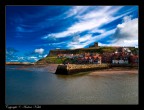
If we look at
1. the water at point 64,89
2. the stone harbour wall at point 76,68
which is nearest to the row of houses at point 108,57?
the stone harbour wall at point 76,68

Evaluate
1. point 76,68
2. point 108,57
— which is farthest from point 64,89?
point 108,57

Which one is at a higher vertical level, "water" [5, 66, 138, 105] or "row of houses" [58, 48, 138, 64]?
"row of houses" [58, 48, 138, 64]

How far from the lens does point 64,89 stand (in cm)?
414

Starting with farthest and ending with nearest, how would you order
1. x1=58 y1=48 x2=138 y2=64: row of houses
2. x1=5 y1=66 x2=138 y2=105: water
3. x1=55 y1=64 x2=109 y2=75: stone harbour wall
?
x1=55 y1=64 x2=109 y2=75: stone harbour wall < x1=58 y1=48 x2=138 y2=64: row of houses < x1=5 y1=66 x2=138 y2=105: water

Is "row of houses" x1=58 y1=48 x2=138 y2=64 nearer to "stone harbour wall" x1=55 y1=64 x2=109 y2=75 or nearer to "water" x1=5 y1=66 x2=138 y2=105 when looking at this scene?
"stone harbour wall" x1=55 y1=64 x2=109 y2=75

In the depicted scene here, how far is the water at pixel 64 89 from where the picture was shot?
3852 millimetres

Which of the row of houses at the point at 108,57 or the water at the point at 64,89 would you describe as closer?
the water at the point at 64,89

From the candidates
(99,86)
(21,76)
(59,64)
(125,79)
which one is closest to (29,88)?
(21,76)

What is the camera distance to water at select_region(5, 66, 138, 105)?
152 inches

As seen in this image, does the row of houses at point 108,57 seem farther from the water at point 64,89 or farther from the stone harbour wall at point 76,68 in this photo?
the water at point 64,89

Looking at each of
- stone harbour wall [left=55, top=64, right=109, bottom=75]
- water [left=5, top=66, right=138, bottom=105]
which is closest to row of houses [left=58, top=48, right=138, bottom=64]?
stone harbour wall [left=55, top=64, right=109, bottom=75]

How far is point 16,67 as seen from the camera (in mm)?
3959

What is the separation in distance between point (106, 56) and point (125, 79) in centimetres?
44
